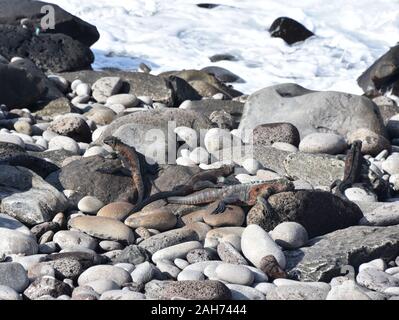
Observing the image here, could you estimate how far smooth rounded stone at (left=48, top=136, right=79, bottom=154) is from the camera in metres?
9.11

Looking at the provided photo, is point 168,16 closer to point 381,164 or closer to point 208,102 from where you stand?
point 208,102

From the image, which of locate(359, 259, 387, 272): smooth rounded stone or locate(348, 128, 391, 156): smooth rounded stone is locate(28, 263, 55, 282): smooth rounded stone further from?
locate(348, 128, 391, 156): smooth rounded stone

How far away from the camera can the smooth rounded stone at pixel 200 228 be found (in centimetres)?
656

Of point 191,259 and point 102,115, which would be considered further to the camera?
point 102,115

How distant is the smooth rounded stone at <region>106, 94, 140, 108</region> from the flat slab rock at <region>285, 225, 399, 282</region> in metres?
5.89

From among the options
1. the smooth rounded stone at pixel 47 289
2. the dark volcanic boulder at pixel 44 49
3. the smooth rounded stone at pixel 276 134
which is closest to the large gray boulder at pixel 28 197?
the smooth rounded stone at pixel 47 289

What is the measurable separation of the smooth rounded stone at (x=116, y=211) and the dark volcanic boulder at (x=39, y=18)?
9248 millimetres

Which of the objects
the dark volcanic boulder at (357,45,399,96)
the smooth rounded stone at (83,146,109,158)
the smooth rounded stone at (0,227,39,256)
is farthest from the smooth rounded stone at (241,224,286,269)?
the dark volcanic boulder at (357,45,399,96)

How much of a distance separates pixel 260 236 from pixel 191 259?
529mm

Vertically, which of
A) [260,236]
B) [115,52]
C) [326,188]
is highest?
[260,236]

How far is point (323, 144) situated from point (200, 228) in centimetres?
298

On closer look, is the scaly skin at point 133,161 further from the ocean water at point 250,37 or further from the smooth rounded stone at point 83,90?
the ocean water at point 250,37
